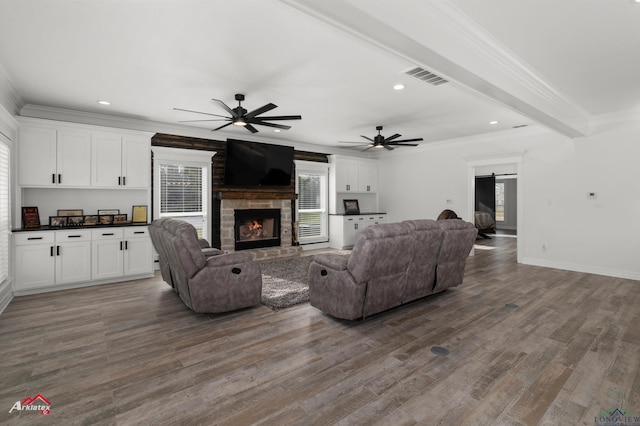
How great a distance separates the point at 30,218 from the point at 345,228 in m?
6.14

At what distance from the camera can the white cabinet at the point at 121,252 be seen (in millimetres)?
4887

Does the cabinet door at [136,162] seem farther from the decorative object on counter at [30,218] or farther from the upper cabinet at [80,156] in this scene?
the decorative object on counter at [30,218]

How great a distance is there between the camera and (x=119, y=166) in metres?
5.28

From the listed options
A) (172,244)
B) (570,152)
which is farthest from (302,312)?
(570,152)

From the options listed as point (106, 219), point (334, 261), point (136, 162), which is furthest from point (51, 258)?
point (334, 261)

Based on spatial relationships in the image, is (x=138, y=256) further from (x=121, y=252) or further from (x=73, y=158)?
(x=73, y=158)

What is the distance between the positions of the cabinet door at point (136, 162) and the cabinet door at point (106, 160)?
72 mm

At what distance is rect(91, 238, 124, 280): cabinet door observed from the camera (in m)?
4.86

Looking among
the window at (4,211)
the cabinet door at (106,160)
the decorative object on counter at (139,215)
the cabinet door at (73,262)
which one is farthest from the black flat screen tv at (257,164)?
the window at (4,211)

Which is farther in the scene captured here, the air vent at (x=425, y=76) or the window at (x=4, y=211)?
the window at (x=4, y=211)

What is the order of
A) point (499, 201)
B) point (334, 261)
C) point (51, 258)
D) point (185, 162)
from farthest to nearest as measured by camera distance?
point (499, 201) < point (185, 162) < point (51, 258) < point (334, 261)

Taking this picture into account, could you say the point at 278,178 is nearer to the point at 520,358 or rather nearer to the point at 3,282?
the point at 3,282

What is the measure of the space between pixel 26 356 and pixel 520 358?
13.2 ft

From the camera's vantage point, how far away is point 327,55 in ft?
10.6
